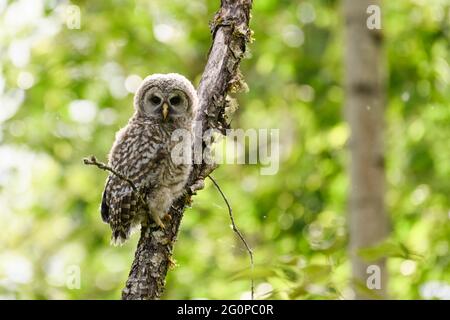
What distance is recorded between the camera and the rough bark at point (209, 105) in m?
3.02

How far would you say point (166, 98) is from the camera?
4.16 metres

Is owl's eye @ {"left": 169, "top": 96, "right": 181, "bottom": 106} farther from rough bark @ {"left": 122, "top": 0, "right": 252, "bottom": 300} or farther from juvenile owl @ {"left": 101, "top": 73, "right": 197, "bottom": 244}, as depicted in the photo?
rough bark @ {"left": 122, "top": 0, "right": 252, "bottom": 300}

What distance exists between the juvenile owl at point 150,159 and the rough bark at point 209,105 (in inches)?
5.8

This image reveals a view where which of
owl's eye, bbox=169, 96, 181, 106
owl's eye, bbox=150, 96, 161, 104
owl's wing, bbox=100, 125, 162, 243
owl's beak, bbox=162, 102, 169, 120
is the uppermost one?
owl's eye, bbox=150, 96, 161, 104

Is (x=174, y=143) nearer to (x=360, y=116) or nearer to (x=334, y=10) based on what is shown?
(x=360, y=116)

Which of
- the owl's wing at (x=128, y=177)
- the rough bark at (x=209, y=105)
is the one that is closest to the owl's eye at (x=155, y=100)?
the owl's wing at (x=128, y=177)

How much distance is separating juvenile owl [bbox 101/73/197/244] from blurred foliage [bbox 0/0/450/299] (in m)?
2.32

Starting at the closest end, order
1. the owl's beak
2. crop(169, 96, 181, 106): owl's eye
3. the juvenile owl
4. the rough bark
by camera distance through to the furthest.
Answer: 1. the rough bark
2. the juvenile owl
3. the owl's beak
4. crop(169, 96, 181, 106): owl's eye

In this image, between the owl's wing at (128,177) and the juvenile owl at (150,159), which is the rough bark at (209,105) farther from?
the owl's wing at (128,177)

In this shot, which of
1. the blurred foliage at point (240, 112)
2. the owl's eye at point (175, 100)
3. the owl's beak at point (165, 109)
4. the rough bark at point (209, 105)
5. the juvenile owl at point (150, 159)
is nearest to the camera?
the rough bark at point (209, 105)

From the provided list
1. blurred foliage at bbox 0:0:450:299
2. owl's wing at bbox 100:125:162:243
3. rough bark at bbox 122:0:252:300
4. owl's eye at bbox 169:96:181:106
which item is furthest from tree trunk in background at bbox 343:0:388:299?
rough bark at bbox 122:0:252:300

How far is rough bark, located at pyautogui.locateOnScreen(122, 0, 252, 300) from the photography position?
3016 mm

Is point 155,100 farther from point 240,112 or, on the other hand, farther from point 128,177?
point 240,112
